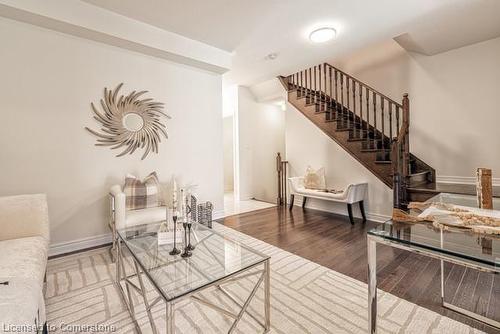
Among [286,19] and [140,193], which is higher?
[286,19]

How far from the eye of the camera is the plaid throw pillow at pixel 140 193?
264 cm

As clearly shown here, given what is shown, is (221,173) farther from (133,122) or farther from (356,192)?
(356,192)

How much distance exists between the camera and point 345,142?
389 cm

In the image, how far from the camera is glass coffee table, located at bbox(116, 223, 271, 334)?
115cm

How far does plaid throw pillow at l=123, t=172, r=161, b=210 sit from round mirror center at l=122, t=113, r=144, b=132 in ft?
2.15

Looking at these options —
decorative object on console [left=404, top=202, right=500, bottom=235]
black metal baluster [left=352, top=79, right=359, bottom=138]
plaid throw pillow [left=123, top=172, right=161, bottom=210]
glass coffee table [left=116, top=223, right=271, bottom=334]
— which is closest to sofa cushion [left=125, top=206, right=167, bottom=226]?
plaid throw pillow [left=123, top=172, right=161, bottom=210]

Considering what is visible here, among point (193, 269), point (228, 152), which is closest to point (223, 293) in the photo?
point (193, 269)

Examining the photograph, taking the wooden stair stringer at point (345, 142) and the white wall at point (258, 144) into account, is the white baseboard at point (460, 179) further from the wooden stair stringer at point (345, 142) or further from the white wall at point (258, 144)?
the white wall at point (258, 144)

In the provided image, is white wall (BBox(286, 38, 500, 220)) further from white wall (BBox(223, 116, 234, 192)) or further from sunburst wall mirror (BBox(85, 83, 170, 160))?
white wall (BBox(223, 116, 234, 192))

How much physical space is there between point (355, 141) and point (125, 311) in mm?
3692

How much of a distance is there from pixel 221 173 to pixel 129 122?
5.22ft

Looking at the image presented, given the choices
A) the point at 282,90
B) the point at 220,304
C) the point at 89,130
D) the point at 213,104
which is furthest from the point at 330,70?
the point at 220,304

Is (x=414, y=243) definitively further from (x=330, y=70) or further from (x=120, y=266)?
(x=330, y=70)

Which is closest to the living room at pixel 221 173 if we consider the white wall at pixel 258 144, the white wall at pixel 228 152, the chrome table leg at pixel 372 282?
the chrome table leg at pixel 372 282
